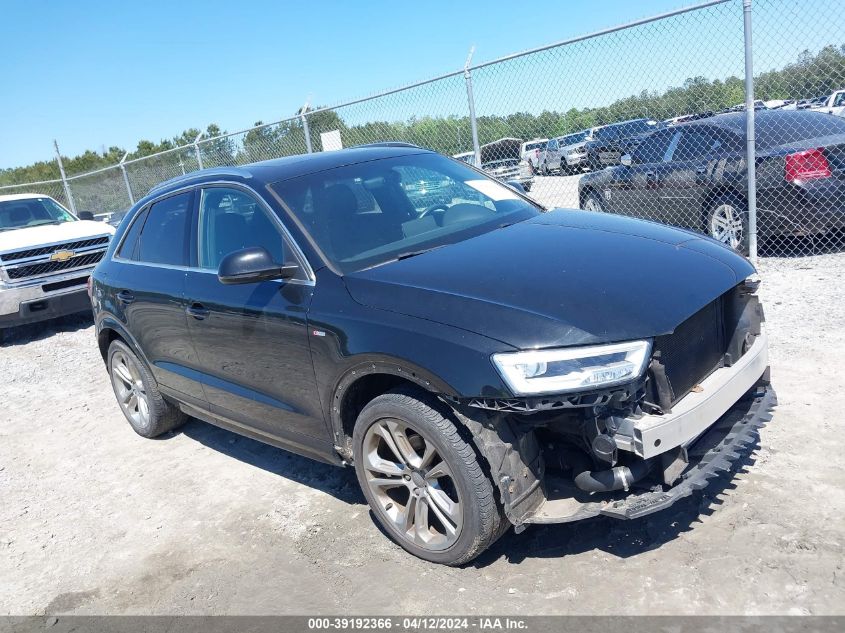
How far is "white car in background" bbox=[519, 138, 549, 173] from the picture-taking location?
9.52m

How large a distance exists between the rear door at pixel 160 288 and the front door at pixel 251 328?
0.16 metres

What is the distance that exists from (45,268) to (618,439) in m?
8.57

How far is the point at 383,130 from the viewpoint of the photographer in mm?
10141

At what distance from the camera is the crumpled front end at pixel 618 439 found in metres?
2.69

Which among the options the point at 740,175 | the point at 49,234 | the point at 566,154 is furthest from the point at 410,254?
the point at 49,234

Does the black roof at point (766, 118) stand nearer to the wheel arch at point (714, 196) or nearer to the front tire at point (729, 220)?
the wheel arch at point (714, 196)

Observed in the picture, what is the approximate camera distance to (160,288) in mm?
4500

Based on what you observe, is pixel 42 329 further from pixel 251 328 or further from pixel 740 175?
pixel 740 175

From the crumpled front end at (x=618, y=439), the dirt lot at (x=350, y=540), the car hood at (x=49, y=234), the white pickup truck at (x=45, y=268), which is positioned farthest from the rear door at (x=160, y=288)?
the car hood at (x=49, y=234)

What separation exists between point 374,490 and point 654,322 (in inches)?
60.2

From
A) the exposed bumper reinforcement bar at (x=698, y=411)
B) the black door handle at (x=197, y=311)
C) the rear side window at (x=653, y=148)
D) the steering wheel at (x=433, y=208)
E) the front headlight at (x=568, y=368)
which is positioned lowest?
the exposed bumper reinforcement bar at (x=698, y=411)

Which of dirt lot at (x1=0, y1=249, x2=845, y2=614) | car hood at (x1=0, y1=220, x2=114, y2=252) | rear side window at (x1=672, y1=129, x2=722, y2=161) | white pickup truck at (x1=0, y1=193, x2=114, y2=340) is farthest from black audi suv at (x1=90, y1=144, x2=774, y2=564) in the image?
car hood at (x1=0, y1=220, x2=114, y2=252)

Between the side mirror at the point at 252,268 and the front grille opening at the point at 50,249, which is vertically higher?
the side mirror at the point at 252,268

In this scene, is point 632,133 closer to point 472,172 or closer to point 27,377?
point 472,172
